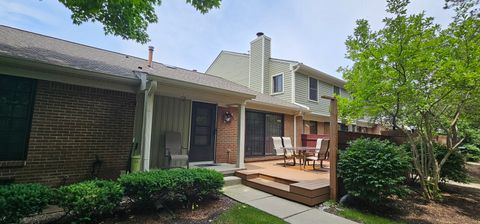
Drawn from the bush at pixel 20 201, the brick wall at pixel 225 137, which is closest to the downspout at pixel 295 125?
the brick wall at pixel 225 137

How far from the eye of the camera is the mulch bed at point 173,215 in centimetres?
370

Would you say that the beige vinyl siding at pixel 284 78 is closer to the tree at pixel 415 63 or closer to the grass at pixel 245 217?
the tree at pixel 415 63

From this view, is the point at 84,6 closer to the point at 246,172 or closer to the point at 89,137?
the point at 89,137

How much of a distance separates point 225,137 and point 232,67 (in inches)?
318

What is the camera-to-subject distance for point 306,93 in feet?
39.6

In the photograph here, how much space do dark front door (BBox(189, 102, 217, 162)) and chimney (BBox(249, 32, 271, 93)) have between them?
560cm

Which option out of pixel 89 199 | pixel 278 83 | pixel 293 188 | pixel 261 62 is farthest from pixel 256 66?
pixel 89 199

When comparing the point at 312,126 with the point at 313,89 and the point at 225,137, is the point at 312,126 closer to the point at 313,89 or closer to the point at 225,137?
the point at 313,89

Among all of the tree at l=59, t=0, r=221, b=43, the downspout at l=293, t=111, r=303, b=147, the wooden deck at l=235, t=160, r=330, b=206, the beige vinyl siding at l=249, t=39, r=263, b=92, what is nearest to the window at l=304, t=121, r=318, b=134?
the downspout at l=293, t=111, r=303, b=147

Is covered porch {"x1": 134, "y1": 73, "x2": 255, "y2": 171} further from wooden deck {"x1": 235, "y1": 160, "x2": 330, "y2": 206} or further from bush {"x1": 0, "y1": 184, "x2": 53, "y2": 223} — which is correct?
bush {"x1": 0, "y1": 184, "x2": 53, "y2": 223}

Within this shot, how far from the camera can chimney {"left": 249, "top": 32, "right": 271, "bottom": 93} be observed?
12.9 metres

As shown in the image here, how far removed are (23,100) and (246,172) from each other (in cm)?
535

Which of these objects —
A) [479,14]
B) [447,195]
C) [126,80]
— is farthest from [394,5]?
[126,80]

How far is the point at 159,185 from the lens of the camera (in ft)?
12.8
